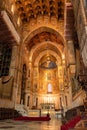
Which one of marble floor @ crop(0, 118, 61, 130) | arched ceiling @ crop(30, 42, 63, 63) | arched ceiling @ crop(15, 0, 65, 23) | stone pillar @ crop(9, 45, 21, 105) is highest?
arched ceiling @ crop(15, 0, 65, 23)

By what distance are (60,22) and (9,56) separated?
9.42 meters

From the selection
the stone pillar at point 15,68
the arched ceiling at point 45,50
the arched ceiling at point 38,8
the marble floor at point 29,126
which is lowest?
the marble floor at point 29,126

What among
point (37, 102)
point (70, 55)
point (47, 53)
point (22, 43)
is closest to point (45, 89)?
point (37, 102)

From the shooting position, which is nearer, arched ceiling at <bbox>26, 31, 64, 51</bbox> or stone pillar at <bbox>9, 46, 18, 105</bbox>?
stone pillar at <bbox>9, 46, 18, 105</bbox>

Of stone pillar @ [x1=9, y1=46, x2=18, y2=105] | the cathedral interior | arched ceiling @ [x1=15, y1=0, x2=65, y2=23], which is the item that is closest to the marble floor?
the cathedral interior

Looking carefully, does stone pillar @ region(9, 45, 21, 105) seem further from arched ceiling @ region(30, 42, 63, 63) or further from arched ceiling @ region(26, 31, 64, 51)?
arched ceiling @ region(30, 42, 63, 63)

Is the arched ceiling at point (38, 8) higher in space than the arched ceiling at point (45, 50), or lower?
higher

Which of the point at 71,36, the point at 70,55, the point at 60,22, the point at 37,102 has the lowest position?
the point at 37,102

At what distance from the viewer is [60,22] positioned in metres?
22.0

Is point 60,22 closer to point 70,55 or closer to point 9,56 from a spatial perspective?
point 70,55

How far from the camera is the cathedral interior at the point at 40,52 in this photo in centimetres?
1361

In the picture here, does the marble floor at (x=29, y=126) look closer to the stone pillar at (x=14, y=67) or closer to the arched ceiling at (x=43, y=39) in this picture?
the stone pillar at (x=14, y=67)

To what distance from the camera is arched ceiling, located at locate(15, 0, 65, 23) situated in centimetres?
1909

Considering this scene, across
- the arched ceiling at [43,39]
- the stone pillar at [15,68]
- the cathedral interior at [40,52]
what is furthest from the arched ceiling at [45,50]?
the stone pillar at [15,68]
